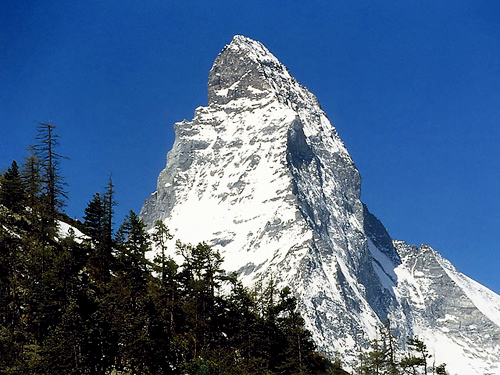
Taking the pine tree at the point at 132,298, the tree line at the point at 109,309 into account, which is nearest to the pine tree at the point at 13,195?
the tree line at the point at 109,309

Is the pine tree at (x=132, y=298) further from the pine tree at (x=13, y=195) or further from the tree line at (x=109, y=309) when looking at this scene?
the pine tree at (x=13, y=195)

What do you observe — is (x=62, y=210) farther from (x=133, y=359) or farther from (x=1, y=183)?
(x=133, y=359)

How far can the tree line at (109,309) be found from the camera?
51531 millimetres

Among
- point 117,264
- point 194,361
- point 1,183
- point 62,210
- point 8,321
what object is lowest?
point 194,361

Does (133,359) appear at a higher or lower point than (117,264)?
lower

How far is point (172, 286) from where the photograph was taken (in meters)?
66.9

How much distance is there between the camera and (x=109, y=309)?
5812 cm

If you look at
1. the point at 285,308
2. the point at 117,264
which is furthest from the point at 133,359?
the point at 285,308

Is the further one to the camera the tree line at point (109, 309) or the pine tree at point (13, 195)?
the pine tree at point (13, 195)

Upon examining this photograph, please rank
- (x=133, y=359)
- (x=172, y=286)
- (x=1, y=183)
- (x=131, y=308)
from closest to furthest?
1. (x=133, y=359)
2. (x=131, y=308)
3. (x=172, y=286)
4. (x=1, y=183)

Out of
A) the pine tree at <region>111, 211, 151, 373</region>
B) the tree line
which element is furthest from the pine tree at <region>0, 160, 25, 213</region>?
the pine tree at <region>111, 211, 151, 373</region>

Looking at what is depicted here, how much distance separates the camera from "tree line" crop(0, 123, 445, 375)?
51.5 metres

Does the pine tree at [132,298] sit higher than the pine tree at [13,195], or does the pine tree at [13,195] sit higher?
the pine tree at [13,195]

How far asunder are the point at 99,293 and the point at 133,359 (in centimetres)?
906
